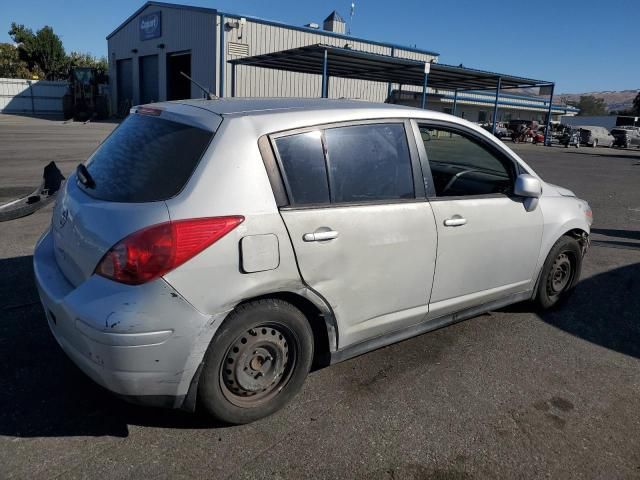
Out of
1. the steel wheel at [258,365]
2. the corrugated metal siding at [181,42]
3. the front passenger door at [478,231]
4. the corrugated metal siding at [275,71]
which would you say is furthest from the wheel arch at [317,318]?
the corrugated metal siding at [181,42]

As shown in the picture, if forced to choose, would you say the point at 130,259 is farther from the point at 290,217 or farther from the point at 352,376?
the point at 352,376

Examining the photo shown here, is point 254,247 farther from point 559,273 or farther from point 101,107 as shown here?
point 101,107

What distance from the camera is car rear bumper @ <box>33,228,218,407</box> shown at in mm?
2270

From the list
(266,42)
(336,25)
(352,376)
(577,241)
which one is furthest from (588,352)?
(336,25)

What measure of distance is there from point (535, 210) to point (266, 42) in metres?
29.3

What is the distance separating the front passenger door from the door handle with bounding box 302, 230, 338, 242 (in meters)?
0.83

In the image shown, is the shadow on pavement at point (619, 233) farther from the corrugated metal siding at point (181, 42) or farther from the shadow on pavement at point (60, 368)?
the corrugated metal siding at point (181, 42)

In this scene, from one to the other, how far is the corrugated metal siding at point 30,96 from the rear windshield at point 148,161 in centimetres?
4299

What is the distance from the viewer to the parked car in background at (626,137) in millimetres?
41656

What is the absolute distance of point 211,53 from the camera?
28672 mm

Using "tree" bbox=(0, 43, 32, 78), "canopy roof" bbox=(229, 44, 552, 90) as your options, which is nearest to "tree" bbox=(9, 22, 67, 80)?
"tree" bbox=(0, 43, 32, 78)

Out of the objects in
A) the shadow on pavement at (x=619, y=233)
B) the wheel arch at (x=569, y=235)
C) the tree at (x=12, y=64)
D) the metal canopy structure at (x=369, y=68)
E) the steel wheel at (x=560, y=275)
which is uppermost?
the tree at (x=12, y=64)

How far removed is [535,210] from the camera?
386cm

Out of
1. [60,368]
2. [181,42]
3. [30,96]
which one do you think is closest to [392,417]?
[60,368]
